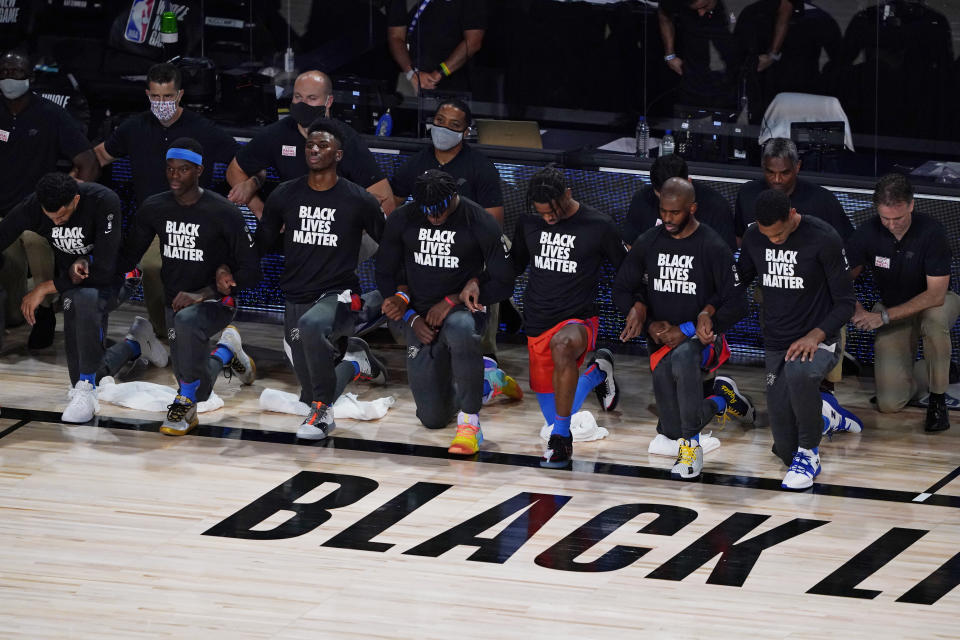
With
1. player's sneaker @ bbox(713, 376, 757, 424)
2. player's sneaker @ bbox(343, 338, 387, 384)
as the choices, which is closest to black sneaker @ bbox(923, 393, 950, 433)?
player's sneaker @ bbox(713, 376, 757, 424)

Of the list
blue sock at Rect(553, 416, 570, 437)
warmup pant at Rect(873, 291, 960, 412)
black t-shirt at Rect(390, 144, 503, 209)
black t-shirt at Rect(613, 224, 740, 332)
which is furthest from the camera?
black t-shirt at Rect(390, 144, 503, 209)

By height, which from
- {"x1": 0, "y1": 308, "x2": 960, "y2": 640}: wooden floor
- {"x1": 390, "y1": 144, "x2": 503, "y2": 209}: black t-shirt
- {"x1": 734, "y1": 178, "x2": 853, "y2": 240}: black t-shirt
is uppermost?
{"x1": 390, "y1": 144, "x2": 503, "y2": 209}: black t-shirt

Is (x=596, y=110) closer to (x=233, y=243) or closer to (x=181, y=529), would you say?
(x=233, y=243)

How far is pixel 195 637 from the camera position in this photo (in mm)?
5793

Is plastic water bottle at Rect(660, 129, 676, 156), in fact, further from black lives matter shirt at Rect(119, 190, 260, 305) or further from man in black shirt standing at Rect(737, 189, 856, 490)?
black lives matter shirt at Rect(119, 190, 260, 305)

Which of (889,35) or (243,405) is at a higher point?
(889,35)

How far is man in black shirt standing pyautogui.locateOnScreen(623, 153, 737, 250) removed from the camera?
8.35 meters

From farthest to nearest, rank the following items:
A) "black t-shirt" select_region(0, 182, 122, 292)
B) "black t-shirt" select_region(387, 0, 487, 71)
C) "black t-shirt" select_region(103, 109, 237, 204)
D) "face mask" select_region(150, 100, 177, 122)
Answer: "black t-shirt" select_region(387, 0, 487, 71), "black t-shirt" select_region(103, 109, 237, 204), "face mask" select_region(150, 100, 177, 122), "black t-shirt" select_region(0, 182, 122, 292)

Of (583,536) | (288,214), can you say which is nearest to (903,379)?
(583,536)

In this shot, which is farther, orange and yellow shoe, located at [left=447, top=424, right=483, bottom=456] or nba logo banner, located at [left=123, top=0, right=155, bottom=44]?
nba logo banner, located at [left=123, top=0, right=155, bottom=44]

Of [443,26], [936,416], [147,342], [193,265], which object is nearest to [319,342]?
[193,265]

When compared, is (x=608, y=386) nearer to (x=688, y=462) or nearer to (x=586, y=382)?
(x=586, y=382)

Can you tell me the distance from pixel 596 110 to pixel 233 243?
171 inches

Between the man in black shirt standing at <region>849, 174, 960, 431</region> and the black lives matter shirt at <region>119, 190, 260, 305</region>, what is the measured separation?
333cm
